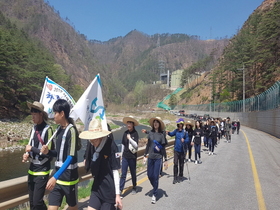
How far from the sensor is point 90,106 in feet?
13.5

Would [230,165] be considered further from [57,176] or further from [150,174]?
[57,176]

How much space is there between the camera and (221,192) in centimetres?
634

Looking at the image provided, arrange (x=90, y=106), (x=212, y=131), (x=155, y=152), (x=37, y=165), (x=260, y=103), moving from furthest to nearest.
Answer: (x=260, y=103) < (x=212, y=131) < (x=155, y=152) < (x=90, y=106) < (x=37, y=165)

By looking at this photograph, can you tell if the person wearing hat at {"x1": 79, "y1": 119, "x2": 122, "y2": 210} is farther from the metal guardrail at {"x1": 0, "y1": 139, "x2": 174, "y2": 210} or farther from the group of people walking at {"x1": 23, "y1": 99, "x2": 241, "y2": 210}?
the metal guardrail at {"x1": 0, "y1": 139, "x2": 174, "y2": 210}

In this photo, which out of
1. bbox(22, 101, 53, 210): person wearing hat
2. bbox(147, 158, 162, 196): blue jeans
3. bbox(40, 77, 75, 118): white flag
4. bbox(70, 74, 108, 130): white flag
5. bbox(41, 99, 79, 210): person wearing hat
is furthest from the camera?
bbox(147, 158, 162, 196): blue jeans

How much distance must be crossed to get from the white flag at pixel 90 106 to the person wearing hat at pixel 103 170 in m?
0.67

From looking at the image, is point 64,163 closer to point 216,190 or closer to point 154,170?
point 154,170

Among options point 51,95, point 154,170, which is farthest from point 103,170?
point 154,170

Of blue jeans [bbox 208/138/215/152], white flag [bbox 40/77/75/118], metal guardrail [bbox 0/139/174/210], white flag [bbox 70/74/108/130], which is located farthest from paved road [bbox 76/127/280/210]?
blue jeans [bbox 208/138/215/152]

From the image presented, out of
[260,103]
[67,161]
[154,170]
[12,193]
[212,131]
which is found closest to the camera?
[67,161]

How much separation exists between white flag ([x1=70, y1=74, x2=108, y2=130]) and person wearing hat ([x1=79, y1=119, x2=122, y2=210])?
0.67 m

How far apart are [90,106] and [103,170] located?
1.25 metres

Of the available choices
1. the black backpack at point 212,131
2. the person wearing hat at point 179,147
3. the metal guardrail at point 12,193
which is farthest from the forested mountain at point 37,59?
the metal guardrail at point 12,193

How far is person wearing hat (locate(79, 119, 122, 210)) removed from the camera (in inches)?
125
